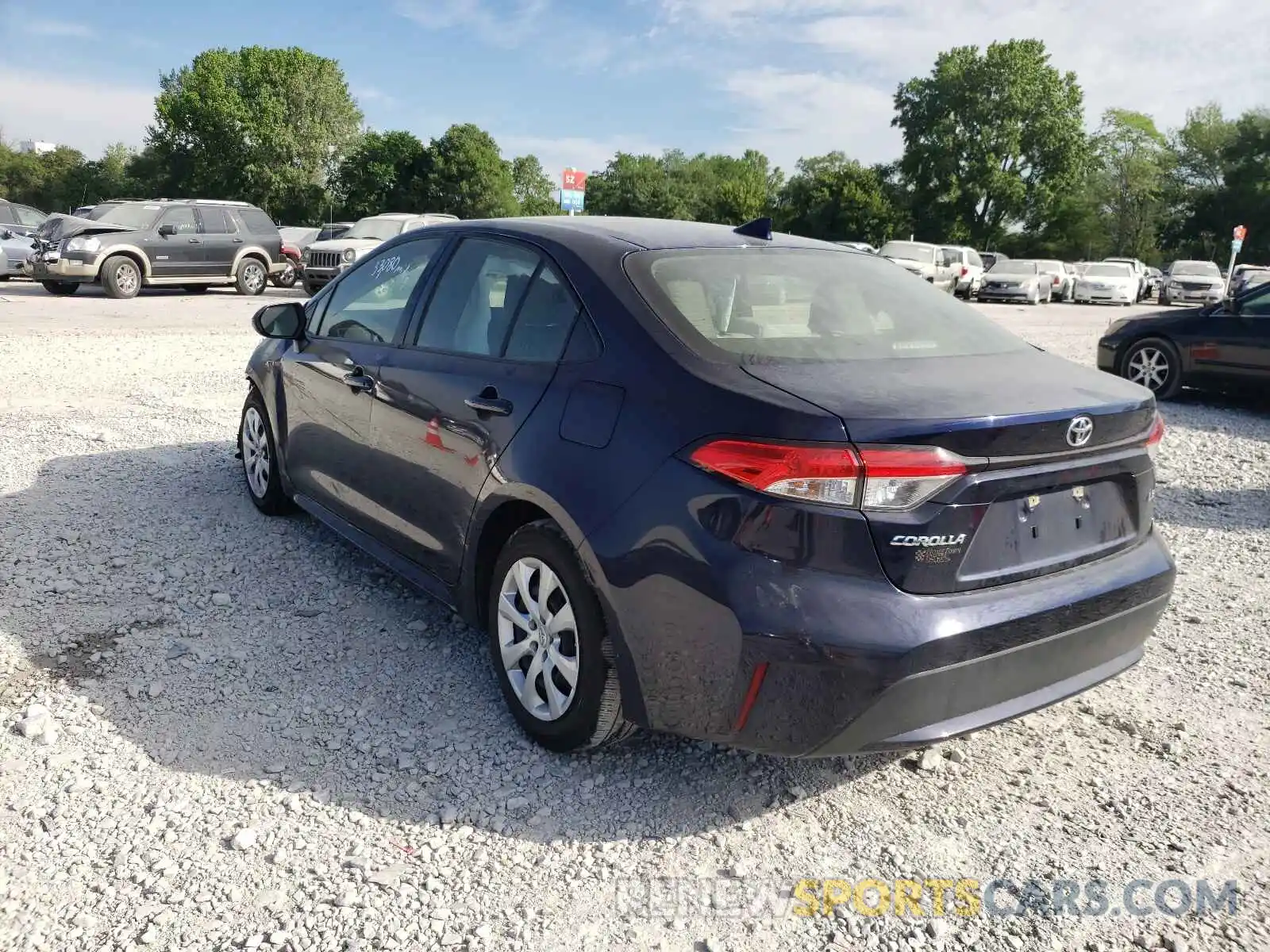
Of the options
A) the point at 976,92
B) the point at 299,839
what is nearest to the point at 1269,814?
the point at 299,839

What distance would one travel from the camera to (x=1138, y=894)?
2.58 m

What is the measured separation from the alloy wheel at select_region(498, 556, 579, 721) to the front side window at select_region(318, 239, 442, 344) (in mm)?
1391

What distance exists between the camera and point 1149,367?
10.3 meters

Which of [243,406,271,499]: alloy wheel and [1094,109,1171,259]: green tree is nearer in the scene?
[243,406,271,499]: alloy wheel

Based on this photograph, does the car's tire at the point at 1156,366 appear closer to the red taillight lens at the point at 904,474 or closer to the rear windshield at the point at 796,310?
the rear windshield at the point at 796,310

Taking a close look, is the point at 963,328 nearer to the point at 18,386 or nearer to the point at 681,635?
the point at 681,635

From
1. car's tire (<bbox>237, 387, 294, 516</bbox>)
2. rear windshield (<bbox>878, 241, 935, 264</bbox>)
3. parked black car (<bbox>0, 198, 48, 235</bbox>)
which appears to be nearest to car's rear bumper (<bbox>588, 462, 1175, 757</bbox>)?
car's tire (<bbox>237, 387, 294, 516</bbox>)

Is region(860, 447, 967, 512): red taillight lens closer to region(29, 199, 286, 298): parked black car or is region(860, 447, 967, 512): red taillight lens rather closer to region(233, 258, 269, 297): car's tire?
region(29, 199, 286, 298): parked black car

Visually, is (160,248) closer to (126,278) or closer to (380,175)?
(126,278)

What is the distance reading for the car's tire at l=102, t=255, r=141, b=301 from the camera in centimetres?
1803

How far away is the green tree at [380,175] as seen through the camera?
220 feet

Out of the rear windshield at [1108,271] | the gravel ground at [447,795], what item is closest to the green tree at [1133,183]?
the rear windshield at [1108,271]
